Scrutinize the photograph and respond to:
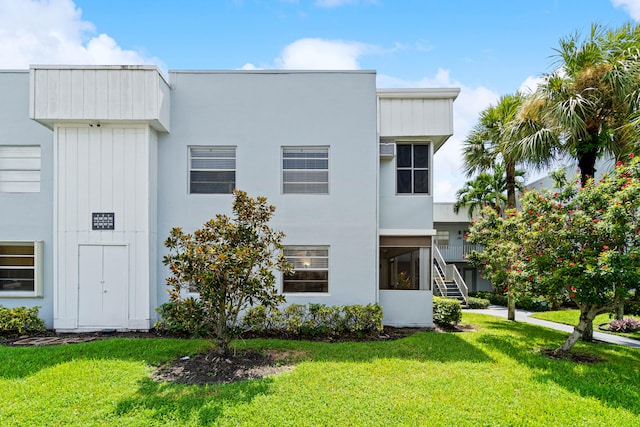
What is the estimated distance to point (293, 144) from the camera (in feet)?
33.1

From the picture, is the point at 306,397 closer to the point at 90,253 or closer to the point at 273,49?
the point at 90,253

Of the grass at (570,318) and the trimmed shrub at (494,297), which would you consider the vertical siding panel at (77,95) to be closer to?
the grass at (570,318)

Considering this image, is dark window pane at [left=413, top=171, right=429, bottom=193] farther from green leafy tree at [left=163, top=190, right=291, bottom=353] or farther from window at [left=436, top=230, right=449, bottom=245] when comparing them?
window at [left=436, top=230, right=449, bottom=245]

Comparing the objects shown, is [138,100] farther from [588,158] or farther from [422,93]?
[588,158]

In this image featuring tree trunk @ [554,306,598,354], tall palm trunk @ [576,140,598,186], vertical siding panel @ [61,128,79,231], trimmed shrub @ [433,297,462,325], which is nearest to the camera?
tree trunk @ [554,306,598,354]

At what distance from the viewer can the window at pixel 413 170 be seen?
10859mm

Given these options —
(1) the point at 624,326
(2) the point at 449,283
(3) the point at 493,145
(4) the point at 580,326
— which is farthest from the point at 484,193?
(4) the point at 580,326

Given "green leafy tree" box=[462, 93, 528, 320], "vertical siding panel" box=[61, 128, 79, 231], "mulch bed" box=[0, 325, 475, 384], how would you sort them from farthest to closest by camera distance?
"green leafy tree" box=[462, 93, 528, 320]
"vertical siding panel" box=[61, 128, 79, 231]
"mulch bed" box=[0, 325, 475, 384]

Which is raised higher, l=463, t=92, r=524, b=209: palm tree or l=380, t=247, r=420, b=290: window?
l=463, t=92, r=524, b=209: palm tree

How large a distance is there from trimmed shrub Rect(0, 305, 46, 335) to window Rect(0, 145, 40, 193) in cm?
312

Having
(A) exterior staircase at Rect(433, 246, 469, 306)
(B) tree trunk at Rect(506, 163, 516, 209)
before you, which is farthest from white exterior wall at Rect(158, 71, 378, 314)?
(A) exterior staircase at Rect(433, 246, 469, 306)

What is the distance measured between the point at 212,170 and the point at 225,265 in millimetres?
4451

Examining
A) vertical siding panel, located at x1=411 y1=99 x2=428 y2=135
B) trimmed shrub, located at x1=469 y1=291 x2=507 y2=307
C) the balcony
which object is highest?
vertical siding panel, located at x1=411 y1=99 x2=428 y2=135

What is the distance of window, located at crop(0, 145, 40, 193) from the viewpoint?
32.7ft
